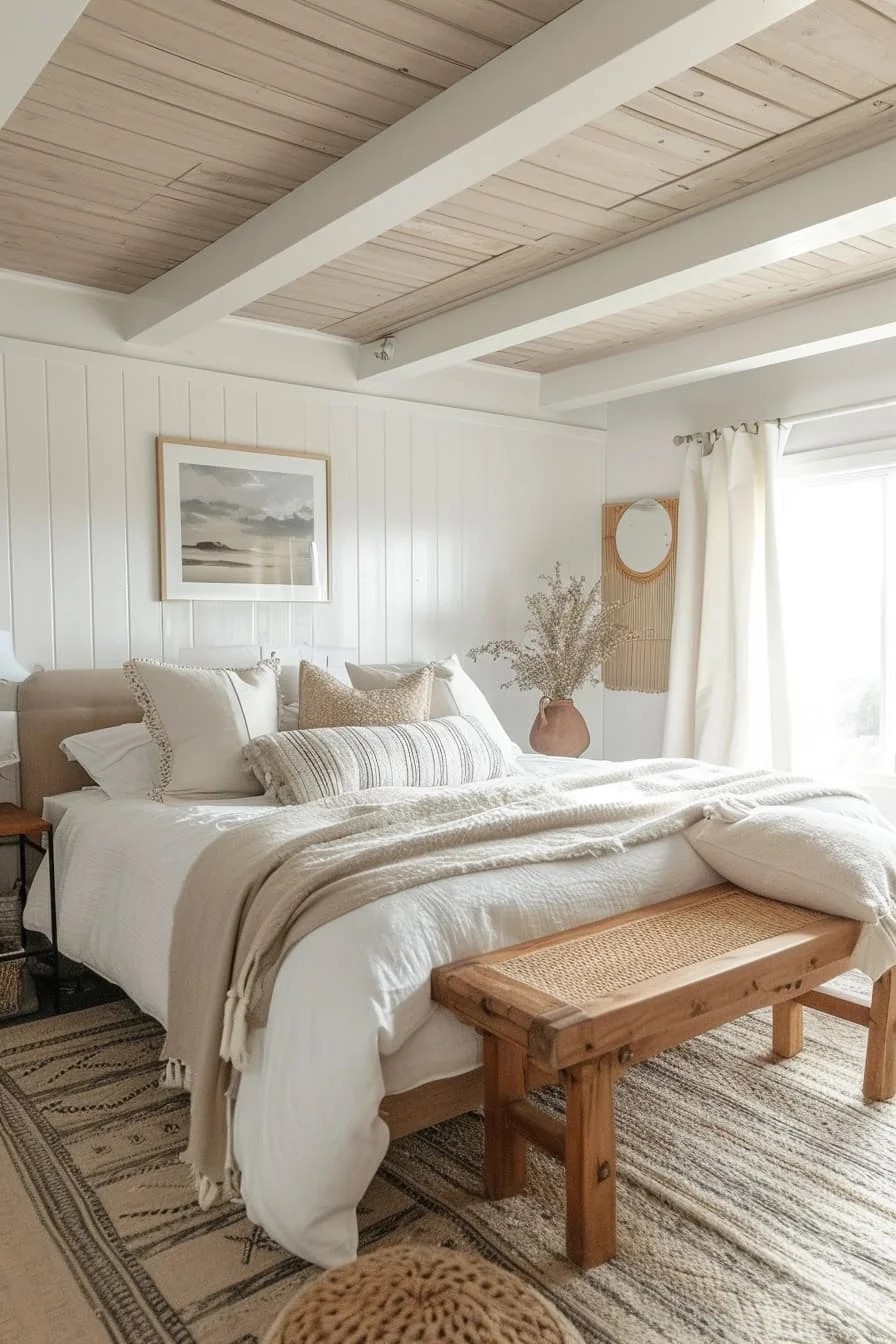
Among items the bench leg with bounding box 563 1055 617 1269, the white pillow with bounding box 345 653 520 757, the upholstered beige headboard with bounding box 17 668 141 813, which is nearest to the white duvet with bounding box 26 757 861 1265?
the bench leg with bounding box 563 1055 617 1269

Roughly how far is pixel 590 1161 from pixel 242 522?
9.54 feet

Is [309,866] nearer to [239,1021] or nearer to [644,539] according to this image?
[239,1021]

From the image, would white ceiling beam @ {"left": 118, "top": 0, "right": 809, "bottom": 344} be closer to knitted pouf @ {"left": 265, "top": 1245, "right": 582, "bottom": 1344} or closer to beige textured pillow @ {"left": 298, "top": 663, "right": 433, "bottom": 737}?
beige textured pillow @ {"left": 298, "top": 663, "right": 433, "bottom": 737}

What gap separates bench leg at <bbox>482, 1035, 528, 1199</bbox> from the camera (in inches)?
81.5

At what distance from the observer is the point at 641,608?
519 cm

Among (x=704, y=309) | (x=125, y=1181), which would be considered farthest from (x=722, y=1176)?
(x=704, y=309)

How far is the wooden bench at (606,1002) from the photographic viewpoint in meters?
1.86

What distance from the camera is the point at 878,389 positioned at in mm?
4195

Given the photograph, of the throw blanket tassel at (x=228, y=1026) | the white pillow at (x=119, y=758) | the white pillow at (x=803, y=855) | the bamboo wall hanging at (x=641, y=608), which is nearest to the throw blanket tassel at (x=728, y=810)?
the white pillow at (x=803, y=855)

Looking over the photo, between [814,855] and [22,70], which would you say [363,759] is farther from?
[22,70]

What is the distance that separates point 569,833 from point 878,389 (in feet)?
8.75

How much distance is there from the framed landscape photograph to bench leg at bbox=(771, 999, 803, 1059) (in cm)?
245

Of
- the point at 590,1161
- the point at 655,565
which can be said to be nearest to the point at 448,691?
the point at 655,565

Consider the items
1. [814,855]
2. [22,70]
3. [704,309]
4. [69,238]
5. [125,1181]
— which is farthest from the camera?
[704,309]
